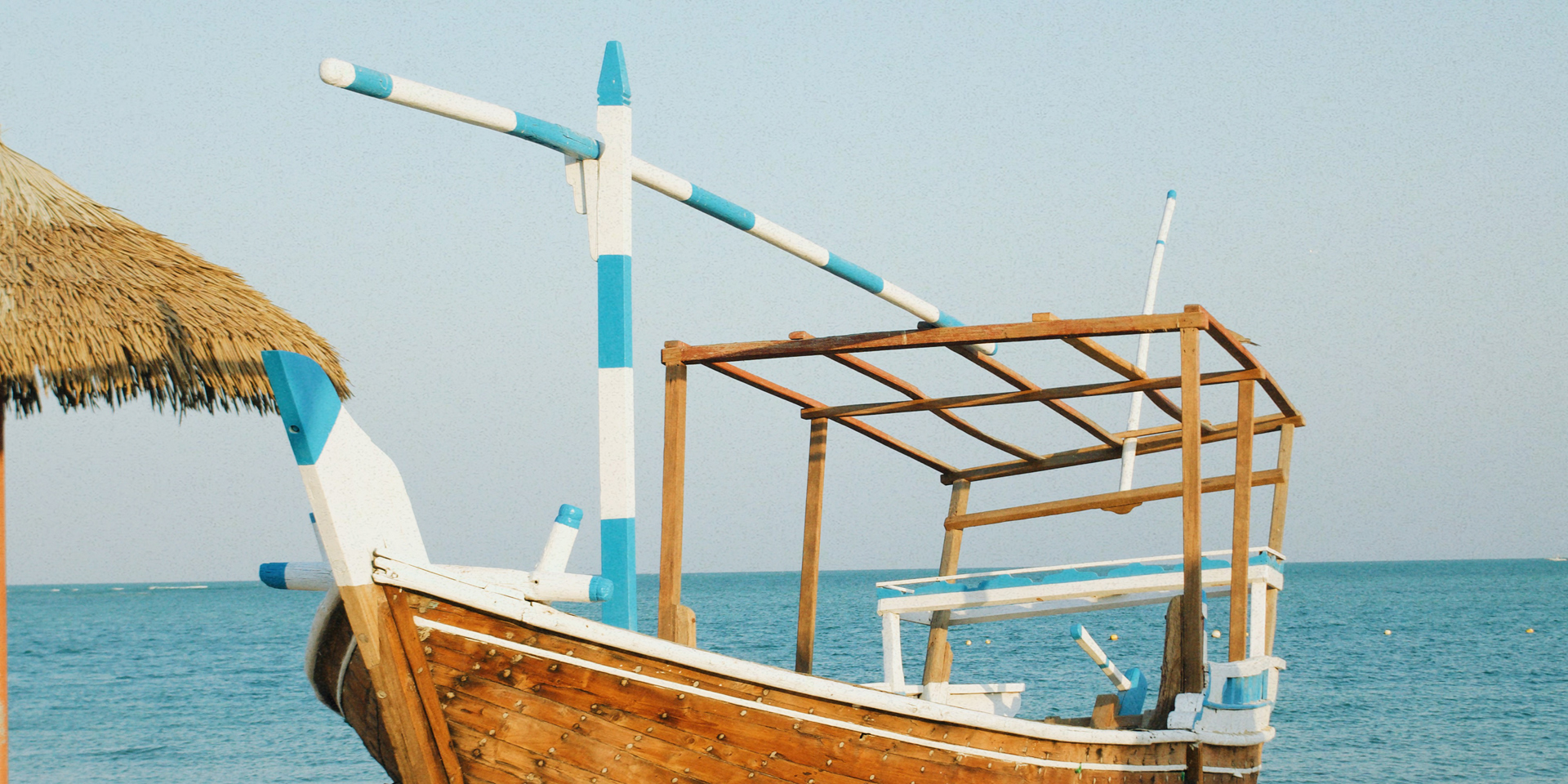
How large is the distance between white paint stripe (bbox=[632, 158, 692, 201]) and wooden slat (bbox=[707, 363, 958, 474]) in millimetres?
1541

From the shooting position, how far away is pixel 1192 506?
265 inches

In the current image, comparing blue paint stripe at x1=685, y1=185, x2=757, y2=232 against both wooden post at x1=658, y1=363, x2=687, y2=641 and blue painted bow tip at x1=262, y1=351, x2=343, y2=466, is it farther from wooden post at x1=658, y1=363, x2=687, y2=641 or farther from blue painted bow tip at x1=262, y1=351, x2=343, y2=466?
blue painted bow tip at x1=262, y1=351, x2=343, y2=466

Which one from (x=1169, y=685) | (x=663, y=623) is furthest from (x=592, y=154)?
(x=1169, y=685)

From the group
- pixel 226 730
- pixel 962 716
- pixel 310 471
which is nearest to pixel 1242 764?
pixel 962 716

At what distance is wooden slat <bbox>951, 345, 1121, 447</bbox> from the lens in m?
7.73

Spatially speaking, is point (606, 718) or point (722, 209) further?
point (722, 209)

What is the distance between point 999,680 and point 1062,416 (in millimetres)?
25947

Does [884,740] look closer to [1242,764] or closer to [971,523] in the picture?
[1242,764]

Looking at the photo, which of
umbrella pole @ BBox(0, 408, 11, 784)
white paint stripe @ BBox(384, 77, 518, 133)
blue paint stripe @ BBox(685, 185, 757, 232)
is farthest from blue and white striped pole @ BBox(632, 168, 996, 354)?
umbrella pole @ BBox(0, 408, 11, 784)

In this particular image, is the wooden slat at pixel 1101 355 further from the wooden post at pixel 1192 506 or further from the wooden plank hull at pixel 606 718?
the wooden plank hull at pixel 606 718

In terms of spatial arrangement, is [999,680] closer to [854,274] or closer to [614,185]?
[854,274]

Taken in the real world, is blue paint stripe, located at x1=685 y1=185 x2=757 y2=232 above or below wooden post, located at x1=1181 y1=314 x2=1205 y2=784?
above

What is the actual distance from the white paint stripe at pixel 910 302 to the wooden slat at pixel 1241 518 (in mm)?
2014

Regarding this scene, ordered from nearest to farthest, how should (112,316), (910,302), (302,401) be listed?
(302,401) < (112,316) < (910,302)
